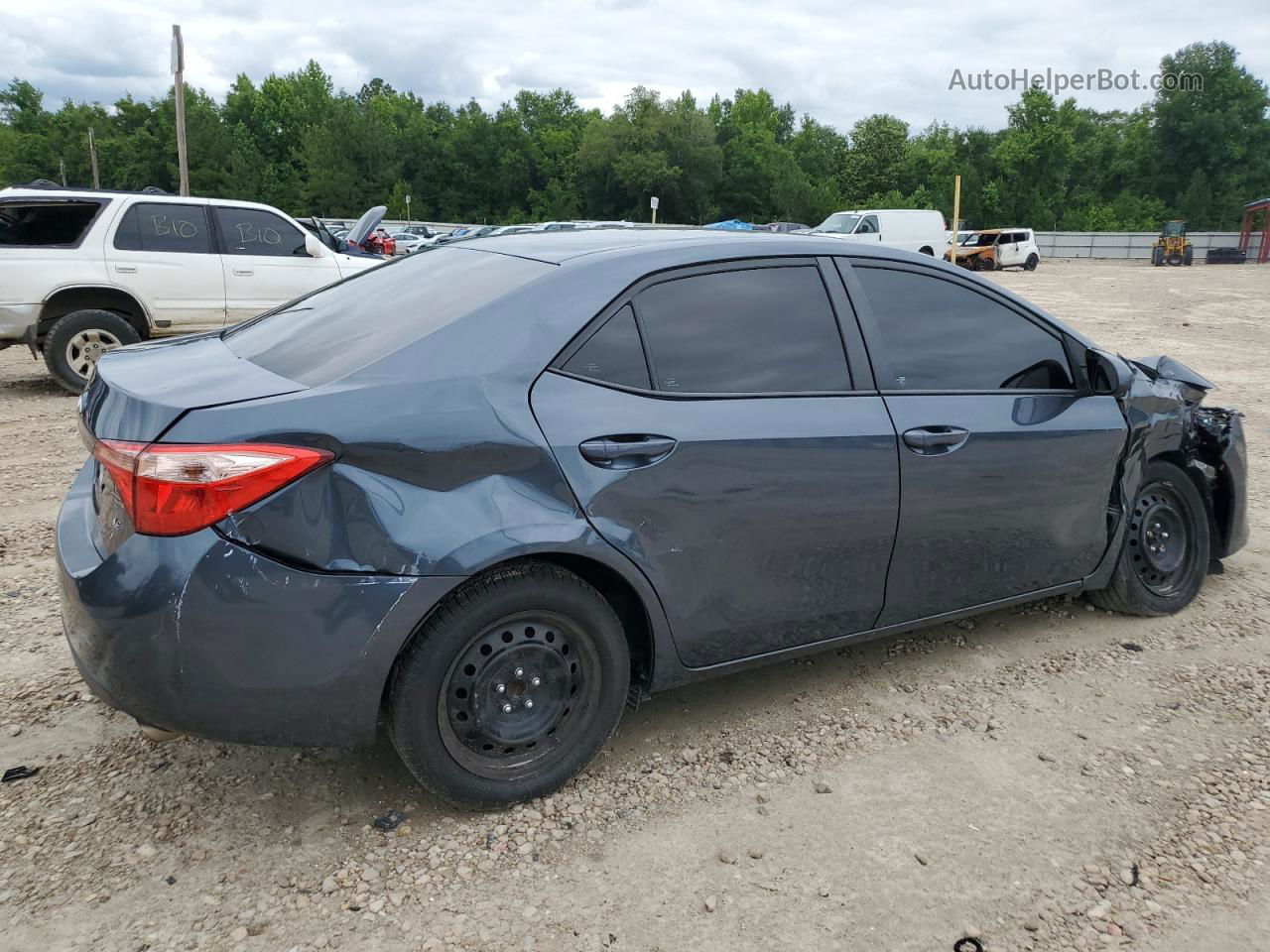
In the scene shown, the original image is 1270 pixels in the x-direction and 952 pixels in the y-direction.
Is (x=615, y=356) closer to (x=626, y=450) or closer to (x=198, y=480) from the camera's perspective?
(x=626, y=450)

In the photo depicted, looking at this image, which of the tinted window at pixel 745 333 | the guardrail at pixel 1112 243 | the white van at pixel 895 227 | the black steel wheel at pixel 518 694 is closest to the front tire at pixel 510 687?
the black steel wheel at pixel 518 694

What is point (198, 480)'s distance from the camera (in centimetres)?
237

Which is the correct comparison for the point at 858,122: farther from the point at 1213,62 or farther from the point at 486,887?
the point at 486,887

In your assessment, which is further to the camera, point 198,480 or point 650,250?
point 650,250

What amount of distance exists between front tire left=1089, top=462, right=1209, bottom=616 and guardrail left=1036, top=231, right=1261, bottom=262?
53.6m

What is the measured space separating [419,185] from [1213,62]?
62748 millimetres

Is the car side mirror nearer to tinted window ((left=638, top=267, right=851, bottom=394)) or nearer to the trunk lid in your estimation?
tinted window ((left=638, top=267, right=851, bottom=394))

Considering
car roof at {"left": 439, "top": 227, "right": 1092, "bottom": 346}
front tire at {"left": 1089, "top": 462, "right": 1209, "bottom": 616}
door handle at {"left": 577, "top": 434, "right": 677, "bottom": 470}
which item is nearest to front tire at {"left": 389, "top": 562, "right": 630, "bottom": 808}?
door handle at {"left": 577, "top": 434, "right": 677, "bottom": 470}

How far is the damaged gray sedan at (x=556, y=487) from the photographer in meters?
2.42

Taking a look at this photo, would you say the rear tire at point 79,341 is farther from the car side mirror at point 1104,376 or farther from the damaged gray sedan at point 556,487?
the car side mirror at point 1104,376

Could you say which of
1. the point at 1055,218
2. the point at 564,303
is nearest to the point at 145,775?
the point at 564,303

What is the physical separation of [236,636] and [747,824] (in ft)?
4.84

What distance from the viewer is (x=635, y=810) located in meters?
2.91

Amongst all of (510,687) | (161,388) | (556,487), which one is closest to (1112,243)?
(556,487)
